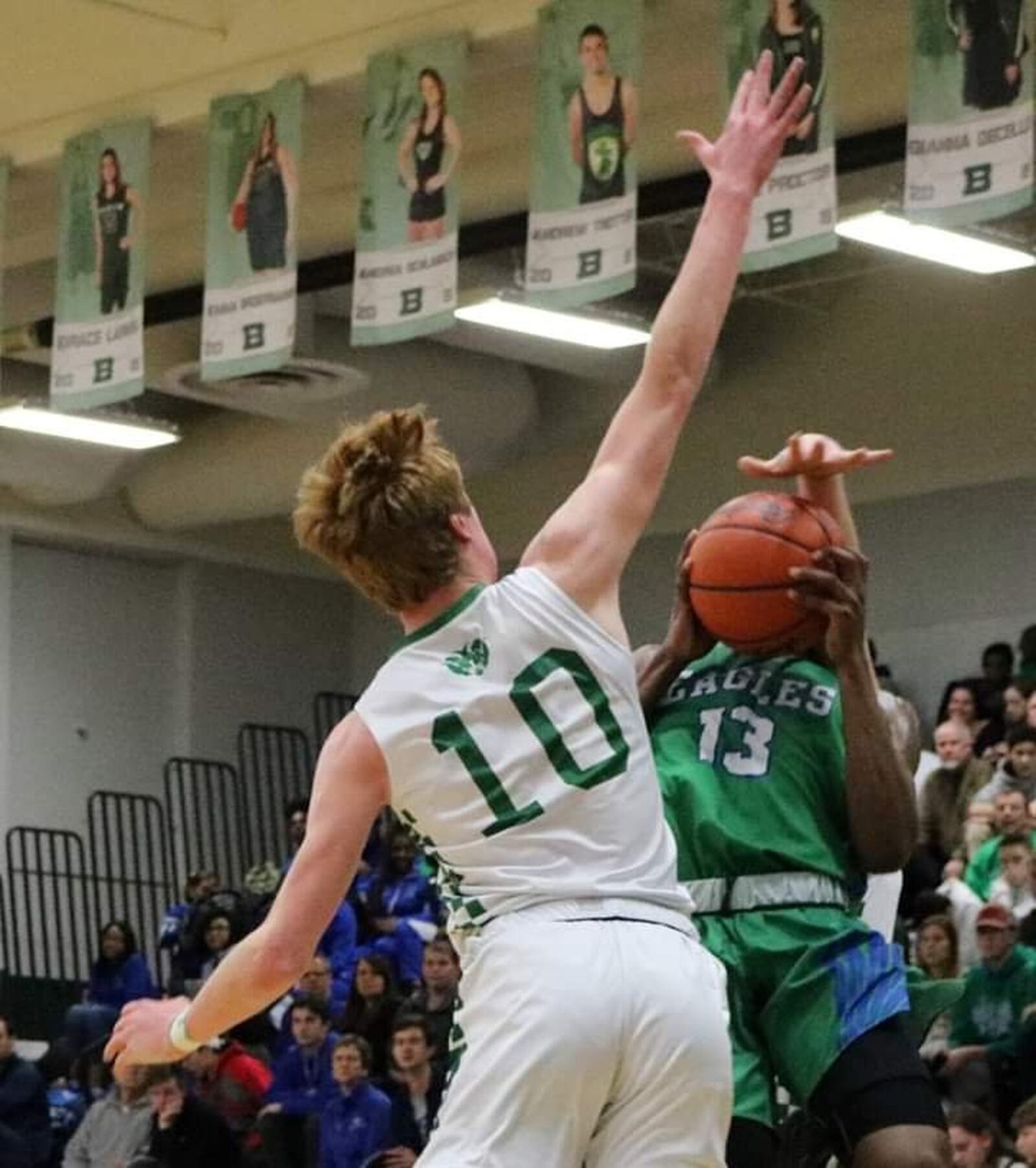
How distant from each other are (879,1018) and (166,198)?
34.0 feet

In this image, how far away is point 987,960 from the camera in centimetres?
1096

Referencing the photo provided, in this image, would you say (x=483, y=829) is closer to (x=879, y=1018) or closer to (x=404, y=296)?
(x=879, y=1018)

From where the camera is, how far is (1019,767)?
41.8ft

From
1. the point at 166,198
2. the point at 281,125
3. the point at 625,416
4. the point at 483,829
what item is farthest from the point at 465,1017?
the point at 166,198

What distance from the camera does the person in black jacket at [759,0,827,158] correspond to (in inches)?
381

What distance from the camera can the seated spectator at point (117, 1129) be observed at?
1333 cm

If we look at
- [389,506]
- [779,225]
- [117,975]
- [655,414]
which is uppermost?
[779,225]

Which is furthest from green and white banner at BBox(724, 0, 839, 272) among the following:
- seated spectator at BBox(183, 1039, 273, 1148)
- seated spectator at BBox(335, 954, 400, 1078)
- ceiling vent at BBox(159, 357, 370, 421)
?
ceiling vent at BBox(159, 357, 370, 421)

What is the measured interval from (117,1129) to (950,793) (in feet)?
14.3

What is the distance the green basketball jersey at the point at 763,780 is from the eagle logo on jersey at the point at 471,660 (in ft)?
3.35

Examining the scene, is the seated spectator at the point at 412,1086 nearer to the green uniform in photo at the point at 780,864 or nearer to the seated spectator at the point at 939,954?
the seated spectator at the point at 939,954

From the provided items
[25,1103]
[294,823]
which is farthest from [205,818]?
[25,1103]

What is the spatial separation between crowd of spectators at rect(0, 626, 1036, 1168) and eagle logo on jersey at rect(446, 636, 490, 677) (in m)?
5.93

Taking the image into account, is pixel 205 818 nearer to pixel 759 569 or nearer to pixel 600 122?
pixel 600 122
